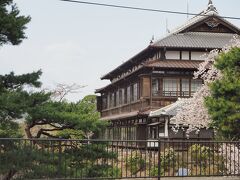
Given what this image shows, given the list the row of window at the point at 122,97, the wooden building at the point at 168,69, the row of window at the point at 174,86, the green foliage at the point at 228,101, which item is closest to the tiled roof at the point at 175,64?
the wooden building at the point at 168,69

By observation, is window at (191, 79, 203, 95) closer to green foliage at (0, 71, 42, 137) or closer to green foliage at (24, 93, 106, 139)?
green foliage at (24, 93, 106, 139)

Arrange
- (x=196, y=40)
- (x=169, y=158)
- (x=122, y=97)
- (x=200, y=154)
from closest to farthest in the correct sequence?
1. (x=200, y=154)
2. (x=169, y=158)
3. (x=196, y=40)
4. (x=122, y=97)

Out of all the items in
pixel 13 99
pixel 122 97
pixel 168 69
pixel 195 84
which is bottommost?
pixel 13 99

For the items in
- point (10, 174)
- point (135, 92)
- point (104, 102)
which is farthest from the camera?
point (104, 102)

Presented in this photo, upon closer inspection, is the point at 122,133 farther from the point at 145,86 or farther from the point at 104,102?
the point at 104,102

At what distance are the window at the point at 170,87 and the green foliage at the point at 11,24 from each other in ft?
68.8

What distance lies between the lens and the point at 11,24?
45.5 ft

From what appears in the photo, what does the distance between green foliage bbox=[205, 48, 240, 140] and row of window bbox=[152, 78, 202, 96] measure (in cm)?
1792

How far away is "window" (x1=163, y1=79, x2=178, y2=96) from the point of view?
34.3 m

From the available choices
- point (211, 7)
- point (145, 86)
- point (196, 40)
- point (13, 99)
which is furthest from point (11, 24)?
point (211, 7)

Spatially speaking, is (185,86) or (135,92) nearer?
(185,86)

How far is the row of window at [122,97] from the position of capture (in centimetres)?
3899

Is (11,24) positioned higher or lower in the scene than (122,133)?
higher

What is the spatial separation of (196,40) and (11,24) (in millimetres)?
25273
